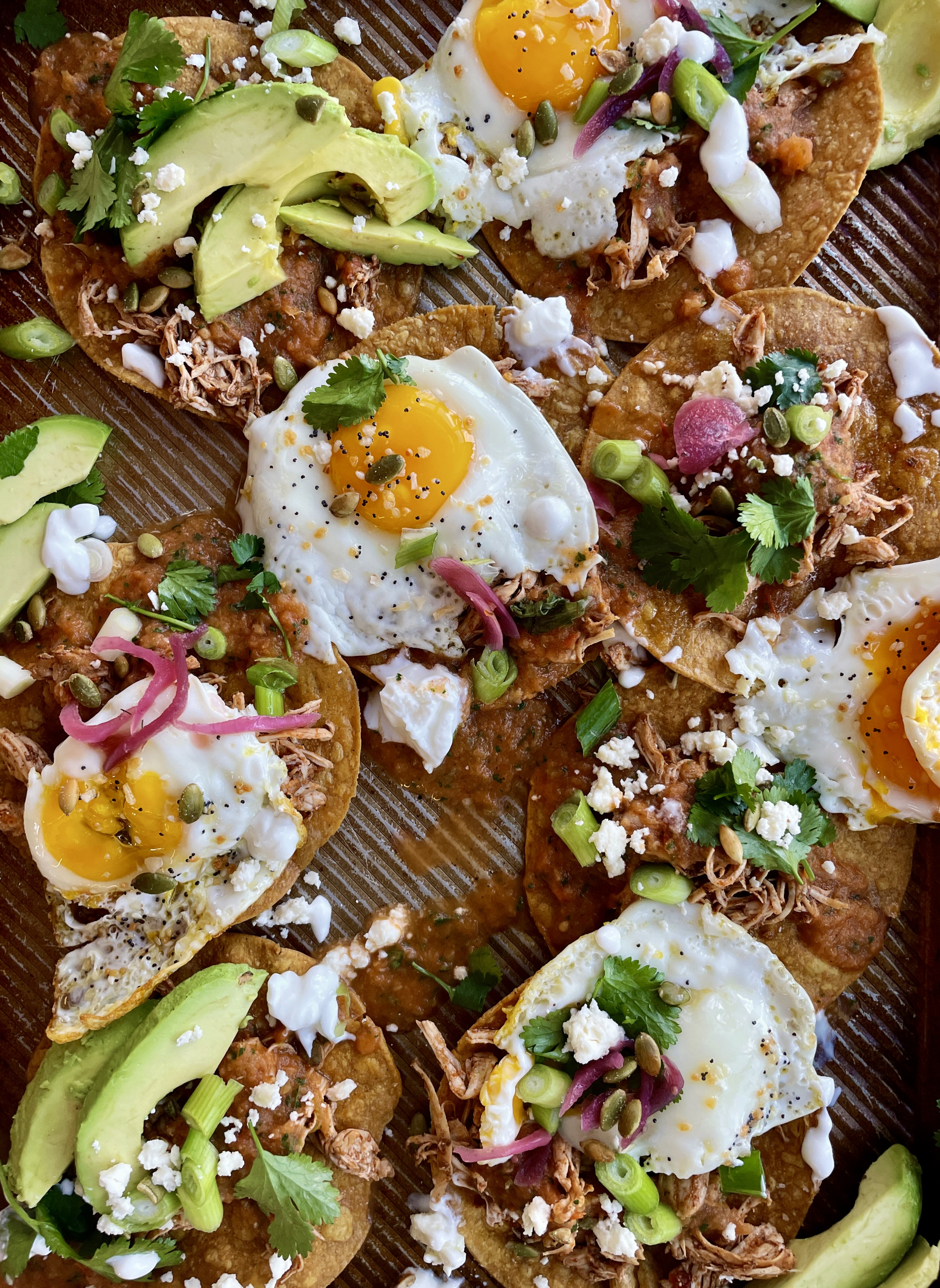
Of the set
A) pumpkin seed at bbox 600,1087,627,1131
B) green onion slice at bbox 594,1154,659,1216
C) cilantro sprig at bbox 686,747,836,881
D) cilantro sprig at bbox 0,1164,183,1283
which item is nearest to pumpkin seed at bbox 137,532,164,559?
cilantro sprig at bbox 686,747,836,881

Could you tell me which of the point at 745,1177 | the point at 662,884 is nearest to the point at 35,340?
the point at 662,884

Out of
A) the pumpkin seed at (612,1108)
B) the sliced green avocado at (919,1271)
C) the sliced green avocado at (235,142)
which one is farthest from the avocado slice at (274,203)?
the sliced green avocado at (919,1271)

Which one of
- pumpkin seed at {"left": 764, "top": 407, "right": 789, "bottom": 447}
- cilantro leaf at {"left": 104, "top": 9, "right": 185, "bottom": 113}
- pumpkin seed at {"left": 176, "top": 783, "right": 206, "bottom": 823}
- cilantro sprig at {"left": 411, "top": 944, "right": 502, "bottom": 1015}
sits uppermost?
cilantro leaf at {"left": 104, "top": 9, "right": 185, "bottom": 113}

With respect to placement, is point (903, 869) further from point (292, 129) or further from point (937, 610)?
point (292, 129)

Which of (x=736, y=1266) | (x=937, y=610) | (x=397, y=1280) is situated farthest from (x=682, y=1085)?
→ (x=937, y=610)

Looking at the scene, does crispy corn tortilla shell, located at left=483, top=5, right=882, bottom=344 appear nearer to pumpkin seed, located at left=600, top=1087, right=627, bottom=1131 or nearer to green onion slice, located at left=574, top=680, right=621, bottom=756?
green onion slice, located at left=574, top=680, right=621, bottom=756

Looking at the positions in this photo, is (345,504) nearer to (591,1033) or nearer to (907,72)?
(591,1033)
